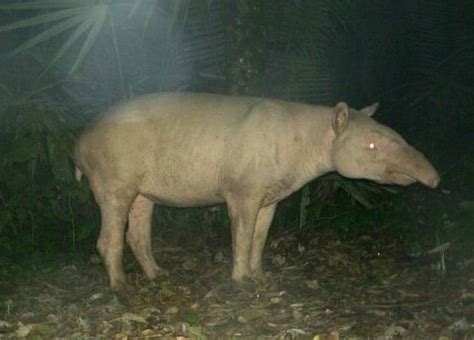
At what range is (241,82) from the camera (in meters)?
8.12

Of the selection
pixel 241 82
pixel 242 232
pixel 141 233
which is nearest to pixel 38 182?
pixel 141 233

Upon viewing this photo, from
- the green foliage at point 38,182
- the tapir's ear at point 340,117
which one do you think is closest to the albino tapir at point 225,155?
the tapir's ear at point 340,117

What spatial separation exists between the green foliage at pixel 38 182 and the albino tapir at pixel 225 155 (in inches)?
19.4

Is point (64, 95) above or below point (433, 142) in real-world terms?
above

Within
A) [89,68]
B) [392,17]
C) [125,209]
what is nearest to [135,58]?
[89,68]

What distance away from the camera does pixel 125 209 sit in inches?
279

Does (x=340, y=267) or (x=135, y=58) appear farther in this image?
(x=135, y=58)

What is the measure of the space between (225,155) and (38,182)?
8.66ft

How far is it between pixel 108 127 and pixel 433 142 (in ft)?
14.5

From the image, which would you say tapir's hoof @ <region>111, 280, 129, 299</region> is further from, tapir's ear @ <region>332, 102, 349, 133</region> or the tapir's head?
tapir's ear @ <region>332, 102, 349, 133</region>

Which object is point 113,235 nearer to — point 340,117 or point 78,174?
point 78,174

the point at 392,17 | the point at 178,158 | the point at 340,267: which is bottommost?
the point at 340,267

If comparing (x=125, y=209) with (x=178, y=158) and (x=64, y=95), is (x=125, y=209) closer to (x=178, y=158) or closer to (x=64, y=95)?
(x=178, y=158)

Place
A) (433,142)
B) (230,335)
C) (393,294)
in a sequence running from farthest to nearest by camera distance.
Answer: (433,142) < (393,294) < (230,335)
